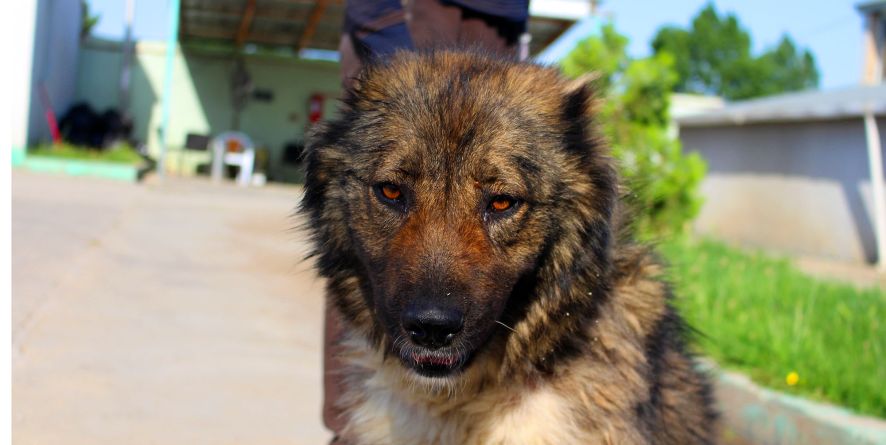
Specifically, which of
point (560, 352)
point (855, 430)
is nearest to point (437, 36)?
point (560, 352)

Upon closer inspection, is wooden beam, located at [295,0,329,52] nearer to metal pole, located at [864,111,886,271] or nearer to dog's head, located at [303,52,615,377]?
metal pole, located at [864,111,886,271]

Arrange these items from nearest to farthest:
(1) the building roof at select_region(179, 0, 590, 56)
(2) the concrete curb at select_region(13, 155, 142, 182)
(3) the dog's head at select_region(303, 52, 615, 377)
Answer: (3) the dog's head at select_region(303, 52, 615, 377) < (2) the concrete curb at select_region(13, 155, 142, 182) < (1) the building roof at select_region(179, 0, 590, 56)

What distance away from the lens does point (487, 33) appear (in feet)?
11.1

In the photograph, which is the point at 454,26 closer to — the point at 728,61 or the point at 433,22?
the point at 433,22

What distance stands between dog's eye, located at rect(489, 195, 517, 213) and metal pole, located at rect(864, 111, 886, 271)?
1187cm

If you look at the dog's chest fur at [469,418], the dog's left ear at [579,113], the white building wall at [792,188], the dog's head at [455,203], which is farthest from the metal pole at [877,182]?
the dog's chest fur at [469,418]

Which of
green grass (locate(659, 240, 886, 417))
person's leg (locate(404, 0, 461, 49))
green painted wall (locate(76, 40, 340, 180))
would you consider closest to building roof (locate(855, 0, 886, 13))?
green painted wall (locate(76, 40, 340, 180))

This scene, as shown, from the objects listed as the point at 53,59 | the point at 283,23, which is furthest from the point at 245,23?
the point at 53,59

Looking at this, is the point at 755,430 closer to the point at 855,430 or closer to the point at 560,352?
the point at 855,430

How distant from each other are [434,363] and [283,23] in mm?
20629

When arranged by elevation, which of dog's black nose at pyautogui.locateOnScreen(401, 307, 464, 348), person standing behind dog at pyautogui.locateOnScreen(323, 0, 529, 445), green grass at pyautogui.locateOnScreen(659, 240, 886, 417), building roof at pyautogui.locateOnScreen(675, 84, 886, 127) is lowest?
green grass at pyautogui.locateOnScreen(659, 240, 886, 417)

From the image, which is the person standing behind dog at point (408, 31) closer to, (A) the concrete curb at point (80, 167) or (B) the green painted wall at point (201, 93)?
(A) the concrete curb at point (80, 167)

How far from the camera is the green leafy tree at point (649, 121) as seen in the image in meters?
10.7

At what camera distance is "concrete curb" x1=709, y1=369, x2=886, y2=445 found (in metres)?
4.10
